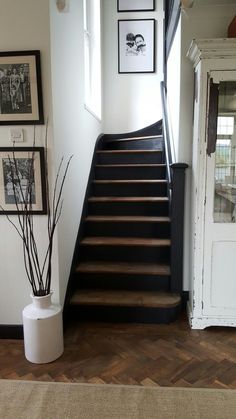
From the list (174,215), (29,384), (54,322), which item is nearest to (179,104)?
(174,215)

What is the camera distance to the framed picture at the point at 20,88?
2.15m

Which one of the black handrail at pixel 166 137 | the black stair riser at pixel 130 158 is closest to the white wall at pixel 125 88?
the black handrail at pixel 166 137

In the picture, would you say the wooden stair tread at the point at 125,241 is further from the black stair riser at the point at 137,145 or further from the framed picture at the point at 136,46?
the framed picture at the point at 136,46

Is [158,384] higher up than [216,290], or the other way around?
[216,290]

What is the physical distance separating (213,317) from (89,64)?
321 centimetres

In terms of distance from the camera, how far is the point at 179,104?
107 inches

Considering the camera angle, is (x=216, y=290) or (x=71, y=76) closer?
(x=216, y=290)

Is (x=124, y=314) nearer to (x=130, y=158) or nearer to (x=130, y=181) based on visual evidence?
(x=130, y=181)

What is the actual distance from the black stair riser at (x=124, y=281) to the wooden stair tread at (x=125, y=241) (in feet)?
0.98

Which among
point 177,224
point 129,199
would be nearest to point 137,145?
point 129,199

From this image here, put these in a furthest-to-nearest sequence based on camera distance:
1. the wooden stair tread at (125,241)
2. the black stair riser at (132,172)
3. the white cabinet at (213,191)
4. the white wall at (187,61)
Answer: the black stair riser at (132,172) < the wooden stair tread at (125,241) < the white wall at (187,61) < the white cabinet at (213,191)

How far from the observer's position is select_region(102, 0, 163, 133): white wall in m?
4.51

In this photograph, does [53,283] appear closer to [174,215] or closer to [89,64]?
[174,215]

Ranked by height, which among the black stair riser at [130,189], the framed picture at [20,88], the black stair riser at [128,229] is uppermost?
the framed picture at [20,88]
